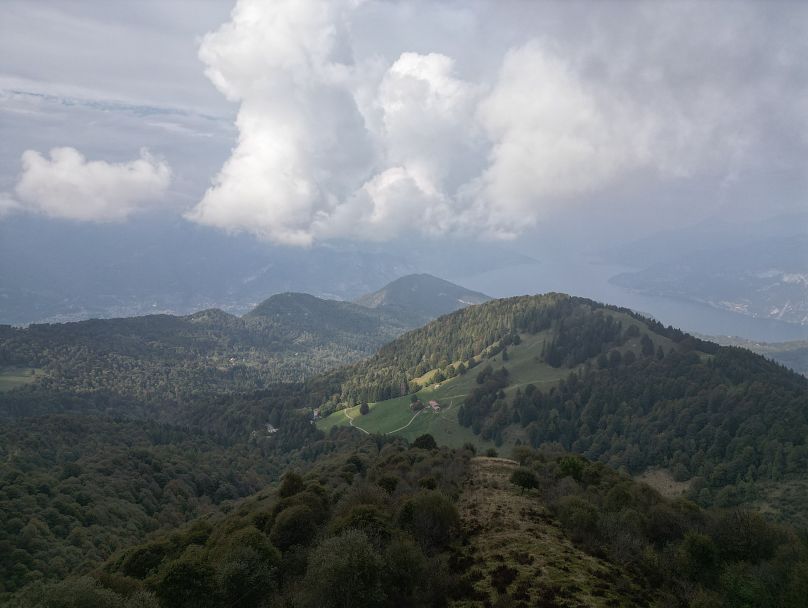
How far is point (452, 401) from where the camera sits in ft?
555

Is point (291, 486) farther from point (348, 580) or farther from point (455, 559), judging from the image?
point (348, 580)

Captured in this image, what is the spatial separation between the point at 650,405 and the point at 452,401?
6384 centimetres

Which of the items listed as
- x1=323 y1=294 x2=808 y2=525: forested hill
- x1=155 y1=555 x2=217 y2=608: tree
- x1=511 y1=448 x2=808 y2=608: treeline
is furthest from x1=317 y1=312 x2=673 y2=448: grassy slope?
x1=155 y1=555 x2=217 y2=608: tree

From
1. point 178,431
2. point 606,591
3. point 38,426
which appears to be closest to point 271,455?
point 178,431

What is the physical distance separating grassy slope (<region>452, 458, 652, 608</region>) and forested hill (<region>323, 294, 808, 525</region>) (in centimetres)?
4947

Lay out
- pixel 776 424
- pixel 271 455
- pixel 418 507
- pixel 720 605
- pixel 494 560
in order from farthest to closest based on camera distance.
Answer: pixel 271 455 < pixel 776 424 < pixel 418 507 < pixel 494 560 < pixel 720 605

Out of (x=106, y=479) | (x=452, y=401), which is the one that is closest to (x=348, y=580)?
(x=106, y=479)

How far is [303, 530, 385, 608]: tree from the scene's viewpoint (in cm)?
2380

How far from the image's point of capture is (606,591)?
26844mm

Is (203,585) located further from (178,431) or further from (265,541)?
(178,431)

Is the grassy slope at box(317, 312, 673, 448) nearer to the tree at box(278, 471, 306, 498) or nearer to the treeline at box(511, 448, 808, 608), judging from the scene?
the tree at box(278, 471, 306, 498)

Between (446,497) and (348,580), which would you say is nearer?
(348,580)

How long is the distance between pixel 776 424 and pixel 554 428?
50.5 m

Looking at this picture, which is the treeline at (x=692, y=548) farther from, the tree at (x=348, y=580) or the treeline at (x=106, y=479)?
the treeline at (x=106, y=479)
